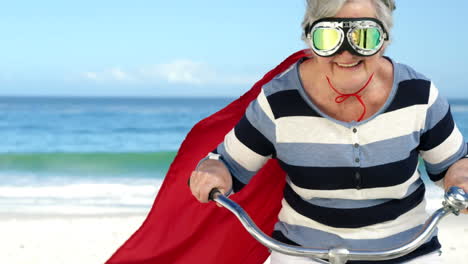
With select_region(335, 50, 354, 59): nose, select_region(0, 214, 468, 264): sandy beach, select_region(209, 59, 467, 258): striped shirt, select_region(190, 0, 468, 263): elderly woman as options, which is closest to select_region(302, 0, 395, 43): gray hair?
select_region(190, 0, 468, 263): elderly woman

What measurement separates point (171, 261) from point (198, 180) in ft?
3.40

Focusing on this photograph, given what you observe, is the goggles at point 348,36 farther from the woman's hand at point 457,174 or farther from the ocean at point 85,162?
the ocean at point 85,162

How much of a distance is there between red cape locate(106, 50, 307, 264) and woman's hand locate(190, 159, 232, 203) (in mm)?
583

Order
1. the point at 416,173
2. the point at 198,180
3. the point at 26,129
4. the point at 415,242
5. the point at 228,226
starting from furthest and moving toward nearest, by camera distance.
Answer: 1. the point at 26,129
2. the point at 228,226
3. the point at 416,173
4. the point at 198,180
5. the point at 415,242

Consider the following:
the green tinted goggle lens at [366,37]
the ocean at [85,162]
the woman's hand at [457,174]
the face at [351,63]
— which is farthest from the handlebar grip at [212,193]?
the ocean at [85,162]

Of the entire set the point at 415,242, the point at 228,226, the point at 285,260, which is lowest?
the point at 228,226

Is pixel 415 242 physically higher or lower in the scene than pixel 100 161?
higher

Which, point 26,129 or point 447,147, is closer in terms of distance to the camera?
point 447,147

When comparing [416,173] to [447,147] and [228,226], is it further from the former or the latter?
[228,226]

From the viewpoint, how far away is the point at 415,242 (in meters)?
2.03

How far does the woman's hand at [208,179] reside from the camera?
2320 mm

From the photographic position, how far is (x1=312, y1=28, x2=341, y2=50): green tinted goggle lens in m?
2.17

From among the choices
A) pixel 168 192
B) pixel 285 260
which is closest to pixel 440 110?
pixel 285 260

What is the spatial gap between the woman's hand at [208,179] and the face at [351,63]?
0.47 metres
